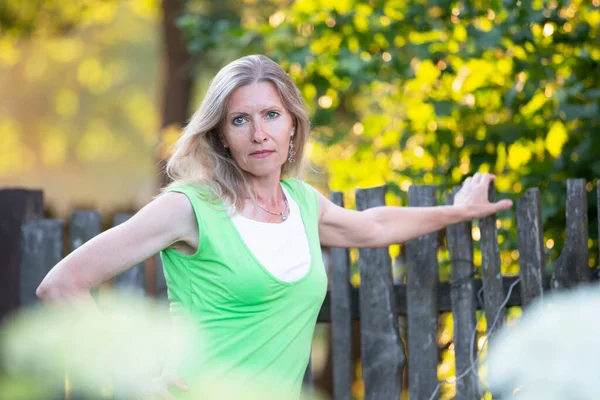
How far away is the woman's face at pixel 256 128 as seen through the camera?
2.67 m

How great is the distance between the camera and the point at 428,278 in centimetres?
343

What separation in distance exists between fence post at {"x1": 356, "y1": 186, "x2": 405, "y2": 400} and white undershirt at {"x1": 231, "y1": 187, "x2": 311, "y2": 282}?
79 centimetres

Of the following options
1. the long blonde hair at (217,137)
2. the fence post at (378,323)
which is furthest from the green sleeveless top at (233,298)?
the fence post at (378,323)

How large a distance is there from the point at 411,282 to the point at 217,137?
1.14 metres

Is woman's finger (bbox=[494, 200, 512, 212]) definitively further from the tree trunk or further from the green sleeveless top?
the tree trunk

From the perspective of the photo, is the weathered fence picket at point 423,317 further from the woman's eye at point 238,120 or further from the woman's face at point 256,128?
the woman's eye at point 238,120

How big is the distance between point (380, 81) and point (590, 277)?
1.53 m

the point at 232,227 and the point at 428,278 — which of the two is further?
the point at 428,278

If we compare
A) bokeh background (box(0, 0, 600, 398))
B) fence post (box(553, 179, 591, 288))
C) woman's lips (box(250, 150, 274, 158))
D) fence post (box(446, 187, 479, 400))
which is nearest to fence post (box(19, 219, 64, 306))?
bokeh background (box(0, 0, 600, 398))

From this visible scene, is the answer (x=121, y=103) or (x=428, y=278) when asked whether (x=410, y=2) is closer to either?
(x=428, y=278)

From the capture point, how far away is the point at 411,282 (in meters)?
3.44

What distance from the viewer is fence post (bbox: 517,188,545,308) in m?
3.30

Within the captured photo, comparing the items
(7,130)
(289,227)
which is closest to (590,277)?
(289,227)

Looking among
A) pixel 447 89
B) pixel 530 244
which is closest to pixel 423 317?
pixel 530 244
